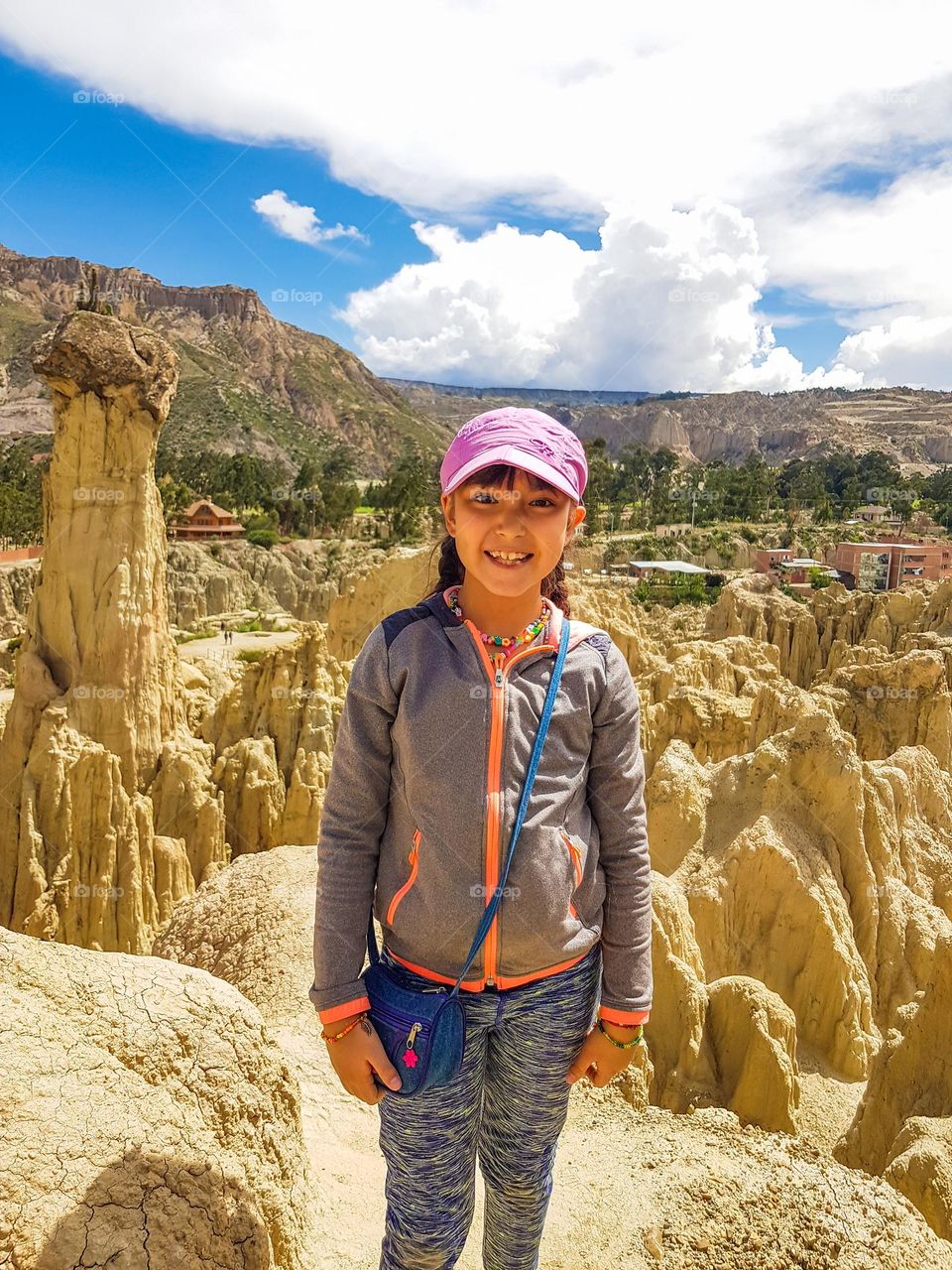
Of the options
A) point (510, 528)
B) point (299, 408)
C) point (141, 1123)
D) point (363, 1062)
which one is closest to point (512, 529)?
point (510, 528)

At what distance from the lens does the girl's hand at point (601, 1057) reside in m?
2.23

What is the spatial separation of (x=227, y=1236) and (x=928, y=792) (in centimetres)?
1184

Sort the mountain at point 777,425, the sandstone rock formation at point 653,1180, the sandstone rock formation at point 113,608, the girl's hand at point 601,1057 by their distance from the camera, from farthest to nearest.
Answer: the mountain at point 777,425
the sandstone rock formation at point 113,608
the sandstone rock formation at point 653,1180
the girl's hand at point 601,1057

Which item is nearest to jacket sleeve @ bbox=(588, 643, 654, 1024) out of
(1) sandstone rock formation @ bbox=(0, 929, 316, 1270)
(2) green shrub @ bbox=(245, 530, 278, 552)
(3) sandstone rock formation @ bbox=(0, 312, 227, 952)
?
(1) sandstone rock formation @ bbox=(0, 929, 316, 1270)

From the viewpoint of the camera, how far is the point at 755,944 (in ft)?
25.9

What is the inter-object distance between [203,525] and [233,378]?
66809 millimetres

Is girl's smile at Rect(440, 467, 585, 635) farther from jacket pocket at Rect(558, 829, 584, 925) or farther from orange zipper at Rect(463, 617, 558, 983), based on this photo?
jacket pocket at Rect(558, 829, 584, 925)

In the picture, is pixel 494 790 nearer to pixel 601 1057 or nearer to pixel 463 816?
pixel 463 816

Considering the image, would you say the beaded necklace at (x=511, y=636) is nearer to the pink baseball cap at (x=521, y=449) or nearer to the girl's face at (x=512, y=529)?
the girl's face at (x=512, y=529)

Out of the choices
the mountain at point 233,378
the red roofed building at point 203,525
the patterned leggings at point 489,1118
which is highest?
the mountain at point 233,378

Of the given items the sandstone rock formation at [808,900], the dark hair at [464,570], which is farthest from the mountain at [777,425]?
the dark hair at [464,570]

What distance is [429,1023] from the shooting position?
2.04 meters

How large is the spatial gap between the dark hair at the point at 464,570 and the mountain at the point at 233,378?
82011mm

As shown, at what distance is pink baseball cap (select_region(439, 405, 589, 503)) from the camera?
203 centimetres
